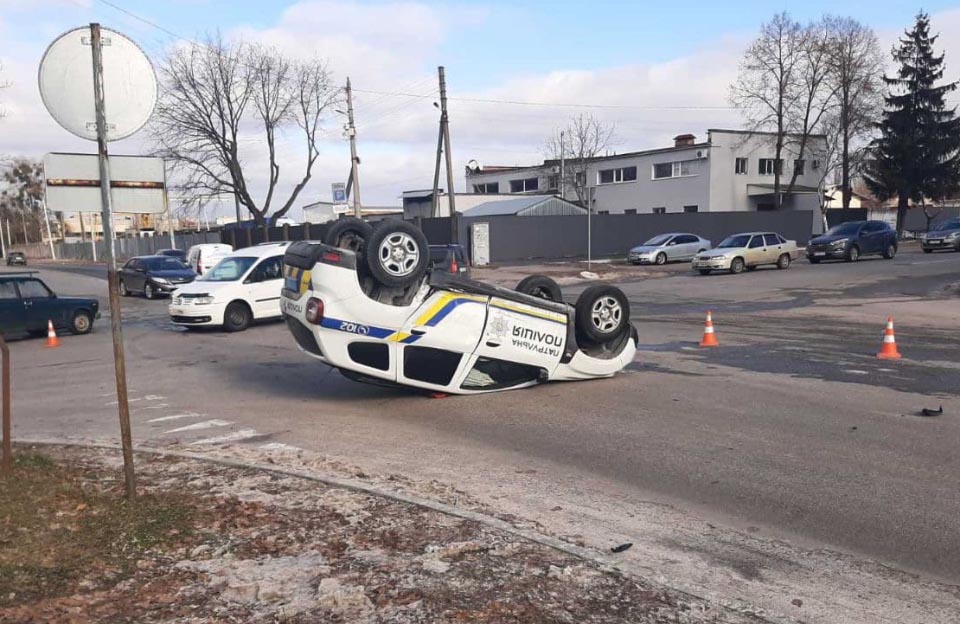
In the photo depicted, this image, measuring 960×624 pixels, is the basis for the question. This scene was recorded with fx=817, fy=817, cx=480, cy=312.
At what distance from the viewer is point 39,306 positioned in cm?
1797

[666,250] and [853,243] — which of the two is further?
[666,250]

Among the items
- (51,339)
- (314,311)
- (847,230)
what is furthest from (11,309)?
(847,230)

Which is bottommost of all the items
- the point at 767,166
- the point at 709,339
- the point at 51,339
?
the point at 51,339

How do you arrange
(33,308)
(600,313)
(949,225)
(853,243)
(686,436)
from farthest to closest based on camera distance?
(949,225) < (853,243) < (33,308) < (600,313) < (686,436)

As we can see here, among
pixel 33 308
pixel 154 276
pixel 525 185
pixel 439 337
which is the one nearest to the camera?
pixel 439 337

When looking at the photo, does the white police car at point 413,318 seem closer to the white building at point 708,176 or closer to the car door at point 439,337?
the car door at point 439,337

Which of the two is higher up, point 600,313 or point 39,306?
point 600,313

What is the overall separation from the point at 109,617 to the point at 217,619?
1.66 feet

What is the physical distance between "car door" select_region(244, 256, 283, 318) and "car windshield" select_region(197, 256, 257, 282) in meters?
0.20

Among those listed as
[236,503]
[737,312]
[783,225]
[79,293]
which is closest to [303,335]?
[236,503]

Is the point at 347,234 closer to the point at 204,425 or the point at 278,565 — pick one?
the point at 204,425

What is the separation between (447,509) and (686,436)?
10.4ft

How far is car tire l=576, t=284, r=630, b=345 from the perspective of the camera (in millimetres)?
9852

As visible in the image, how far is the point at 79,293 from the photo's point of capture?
33625mm
